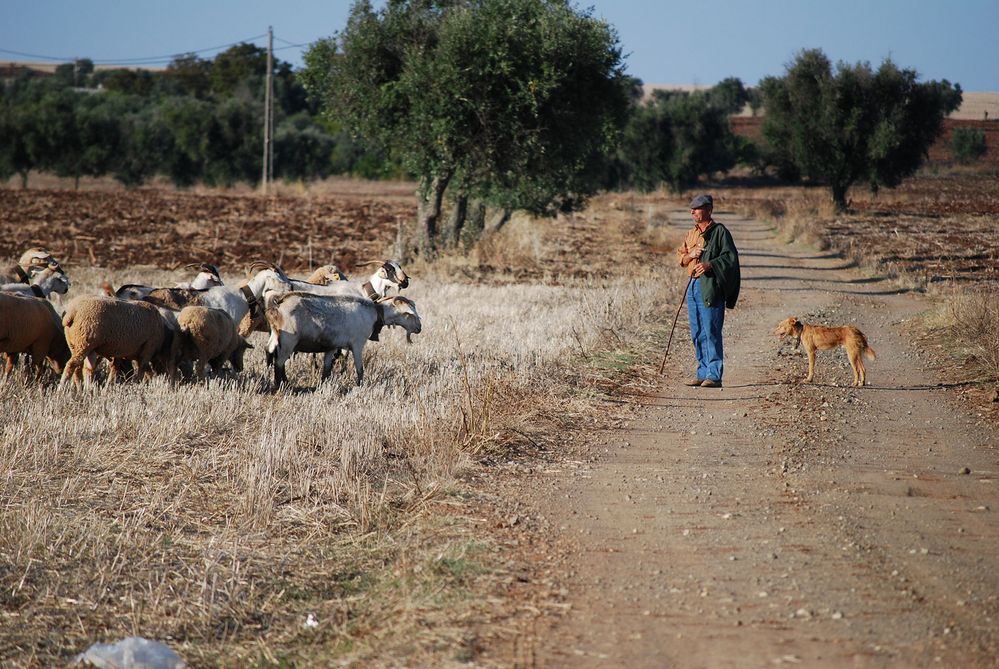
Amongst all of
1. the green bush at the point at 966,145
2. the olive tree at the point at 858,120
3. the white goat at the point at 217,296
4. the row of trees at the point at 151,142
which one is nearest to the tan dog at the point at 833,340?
the white goat at the point at 217,296

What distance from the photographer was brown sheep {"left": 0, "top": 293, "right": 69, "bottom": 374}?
11.4m

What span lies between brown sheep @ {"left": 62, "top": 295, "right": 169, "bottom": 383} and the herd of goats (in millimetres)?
10

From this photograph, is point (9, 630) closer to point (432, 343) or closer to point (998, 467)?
point (998, 467)

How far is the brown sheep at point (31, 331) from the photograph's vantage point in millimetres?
11398

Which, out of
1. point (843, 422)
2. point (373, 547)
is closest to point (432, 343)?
point (843, 422)

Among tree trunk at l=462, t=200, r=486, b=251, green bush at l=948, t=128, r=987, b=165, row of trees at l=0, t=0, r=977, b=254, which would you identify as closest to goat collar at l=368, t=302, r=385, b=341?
row of trees at l=0, t=0, r=977, b=254

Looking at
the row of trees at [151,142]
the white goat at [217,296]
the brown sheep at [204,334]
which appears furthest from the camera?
the row of trees at [151,142]

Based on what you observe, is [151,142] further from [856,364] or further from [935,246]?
[856,364]

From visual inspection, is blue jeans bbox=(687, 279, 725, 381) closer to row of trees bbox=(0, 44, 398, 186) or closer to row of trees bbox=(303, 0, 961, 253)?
row of trees bbox=(303, 0, 961, 253)

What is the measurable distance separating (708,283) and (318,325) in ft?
14.5

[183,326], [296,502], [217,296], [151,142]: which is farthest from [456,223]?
[151,142]

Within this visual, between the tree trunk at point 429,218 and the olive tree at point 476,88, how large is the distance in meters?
0.07

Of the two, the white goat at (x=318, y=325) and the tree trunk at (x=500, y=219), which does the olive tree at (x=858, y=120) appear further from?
the white goat at (x=318, y=325)

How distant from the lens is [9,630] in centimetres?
585
